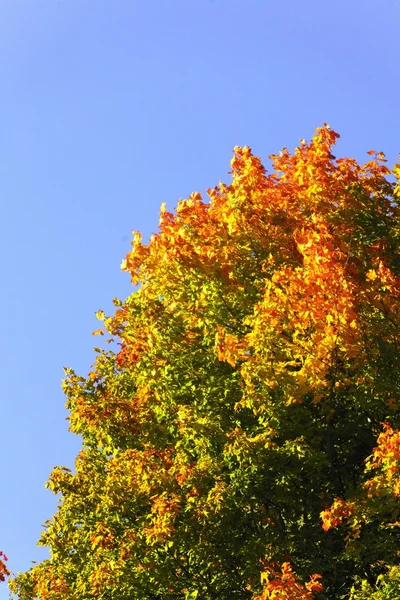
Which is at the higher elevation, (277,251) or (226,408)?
(277,251)

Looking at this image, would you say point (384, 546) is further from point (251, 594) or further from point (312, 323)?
point (312, 323)

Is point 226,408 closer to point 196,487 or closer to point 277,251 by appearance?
point 196,487

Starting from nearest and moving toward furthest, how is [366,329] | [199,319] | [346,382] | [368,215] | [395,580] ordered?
[395,580], [346,382], [366,329], [199,319], [368,215]

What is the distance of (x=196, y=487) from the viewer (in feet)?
43.8

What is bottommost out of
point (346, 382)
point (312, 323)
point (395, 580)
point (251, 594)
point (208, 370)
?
point (395, 580)

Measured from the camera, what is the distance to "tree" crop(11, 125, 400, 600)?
12195 mm

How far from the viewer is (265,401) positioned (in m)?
12.7

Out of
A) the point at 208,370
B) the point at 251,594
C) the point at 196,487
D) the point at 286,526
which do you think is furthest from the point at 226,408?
the point at 251,594

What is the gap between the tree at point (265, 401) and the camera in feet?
40.0

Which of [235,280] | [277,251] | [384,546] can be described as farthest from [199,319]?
[384,546]

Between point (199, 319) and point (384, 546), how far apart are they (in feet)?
17.7

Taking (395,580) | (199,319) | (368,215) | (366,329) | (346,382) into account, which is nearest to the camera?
(395,580)

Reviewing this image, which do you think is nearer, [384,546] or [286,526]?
[384,546]

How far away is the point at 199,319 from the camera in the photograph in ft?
46.5
